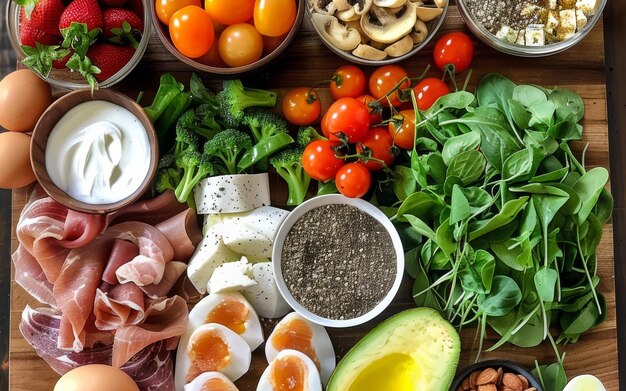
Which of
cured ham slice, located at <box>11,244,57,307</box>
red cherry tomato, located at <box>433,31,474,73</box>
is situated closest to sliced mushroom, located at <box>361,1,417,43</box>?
red cherry tomato, located at <box>433,31,474,73</box>

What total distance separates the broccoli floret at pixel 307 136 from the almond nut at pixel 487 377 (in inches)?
26.2

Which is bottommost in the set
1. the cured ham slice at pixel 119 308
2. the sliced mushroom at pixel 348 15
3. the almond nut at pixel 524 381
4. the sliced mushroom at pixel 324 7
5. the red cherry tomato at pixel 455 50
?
the almond nut at pixel 524 381

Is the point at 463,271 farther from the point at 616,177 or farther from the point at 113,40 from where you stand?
the point at 113,40

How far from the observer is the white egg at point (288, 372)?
1.44 metres

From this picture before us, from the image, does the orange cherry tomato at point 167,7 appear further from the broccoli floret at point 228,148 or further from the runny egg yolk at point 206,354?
the runny egg yolk at point 206,354

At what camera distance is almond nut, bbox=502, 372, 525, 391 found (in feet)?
4.57

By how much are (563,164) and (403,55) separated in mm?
459

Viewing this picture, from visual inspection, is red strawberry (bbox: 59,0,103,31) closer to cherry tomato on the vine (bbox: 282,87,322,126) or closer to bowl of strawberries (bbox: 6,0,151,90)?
bowl of strawberries (bbox: 6,0,151,90)

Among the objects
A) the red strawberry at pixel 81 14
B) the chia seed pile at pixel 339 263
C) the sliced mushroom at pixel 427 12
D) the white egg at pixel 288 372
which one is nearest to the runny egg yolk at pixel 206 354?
the white egg at pixel 288 372

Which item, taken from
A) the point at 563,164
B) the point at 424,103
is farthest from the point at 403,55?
the point at 563,164

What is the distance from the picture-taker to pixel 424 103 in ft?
4.89

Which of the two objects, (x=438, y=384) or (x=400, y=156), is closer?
(x=438, y=384)

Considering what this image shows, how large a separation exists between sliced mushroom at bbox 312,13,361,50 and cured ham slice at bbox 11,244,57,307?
35.2 inches

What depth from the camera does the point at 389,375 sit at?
145 centimetres
